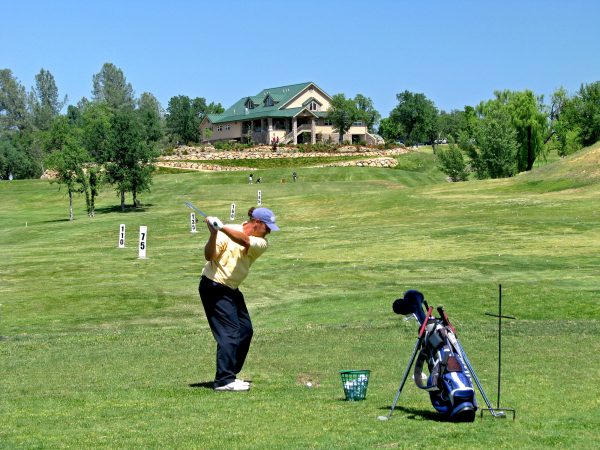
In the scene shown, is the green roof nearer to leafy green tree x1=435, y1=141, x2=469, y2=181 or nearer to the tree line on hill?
the tree line on hill

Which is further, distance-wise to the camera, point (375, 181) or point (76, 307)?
point (375, 181)

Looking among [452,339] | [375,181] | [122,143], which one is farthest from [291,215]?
[452,339]

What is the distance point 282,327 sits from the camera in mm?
21531

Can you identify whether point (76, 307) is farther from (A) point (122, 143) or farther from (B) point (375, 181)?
(B) point (375, 181)

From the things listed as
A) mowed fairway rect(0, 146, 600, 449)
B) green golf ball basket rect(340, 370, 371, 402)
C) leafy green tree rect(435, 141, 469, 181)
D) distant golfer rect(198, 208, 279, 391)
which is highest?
leafy green tree rect(435, 141, 469, 181)

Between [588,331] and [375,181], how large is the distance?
79154 millimetres

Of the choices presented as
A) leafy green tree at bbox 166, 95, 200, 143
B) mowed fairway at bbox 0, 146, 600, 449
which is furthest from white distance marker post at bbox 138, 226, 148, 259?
leafy green tree at bbox 166, 95, 200, 143

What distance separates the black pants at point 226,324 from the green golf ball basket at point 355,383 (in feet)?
5.15

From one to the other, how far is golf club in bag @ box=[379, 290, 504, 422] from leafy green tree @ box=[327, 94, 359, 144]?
132907 mm

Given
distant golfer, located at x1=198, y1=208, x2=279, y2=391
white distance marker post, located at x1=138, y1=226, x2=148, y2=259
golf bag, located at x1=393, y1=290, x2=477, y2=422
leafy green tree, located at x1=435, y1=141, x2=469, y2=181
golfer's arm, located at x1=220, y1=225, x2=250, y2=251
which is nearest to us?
golf bag, located at x1=393, y1=290, x2=477, y2=422

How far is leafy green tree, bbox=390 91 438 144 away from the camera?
179 metres

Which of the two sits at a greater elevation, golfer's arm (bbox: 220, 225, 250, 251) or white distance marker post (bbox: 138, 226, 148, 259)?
golfer's arm (bbox: 220, 225, 250, 251)

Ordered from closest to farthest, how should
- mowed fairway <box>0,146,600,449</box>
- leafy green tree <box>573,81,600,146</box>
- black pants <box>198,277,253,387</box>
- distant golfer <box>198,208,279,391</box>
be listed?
mowed fairway <box>0,146,600,449</box> < distant golfer <box>198,208,279,391</box> < black pants <box>198,277,253,387</box> < leafy green tree <box>573,81,600,146</box>

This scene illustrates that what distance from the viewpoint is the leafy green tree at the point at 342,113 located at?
142750 millimetres
